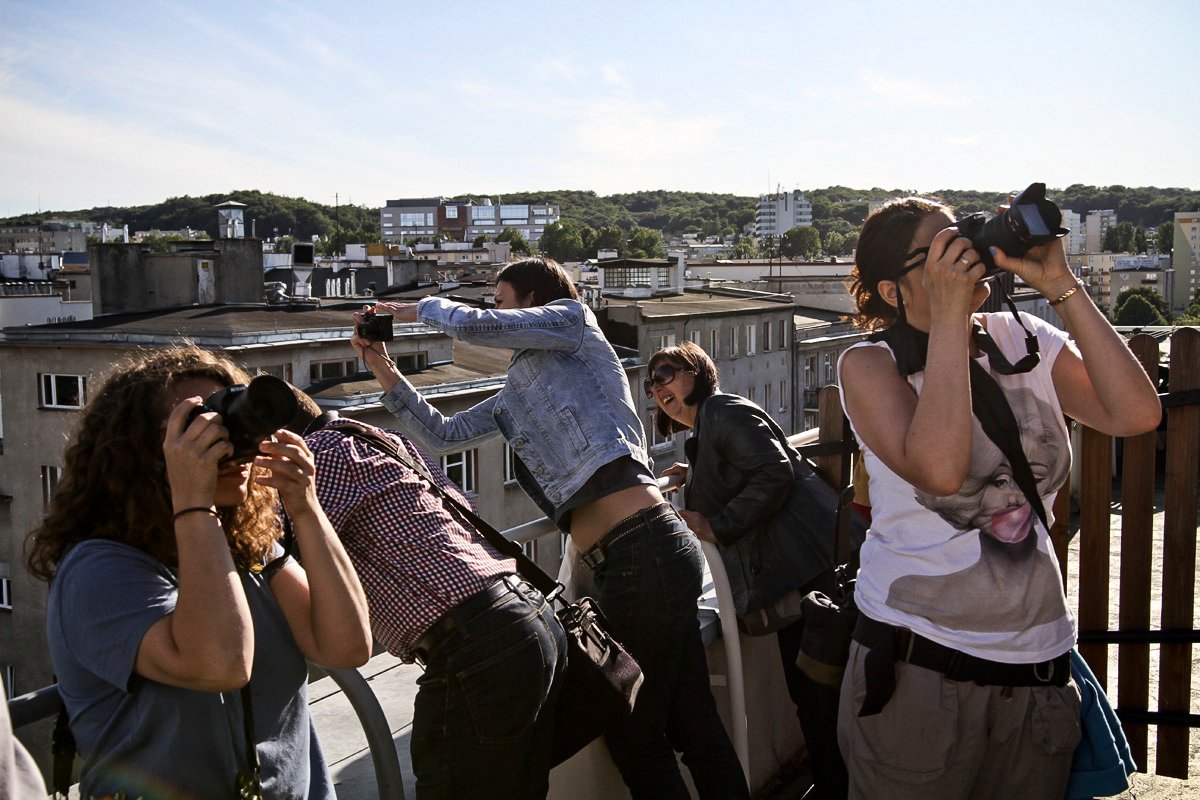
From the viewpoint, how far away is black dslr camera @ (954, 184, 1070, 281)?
249 centimetres

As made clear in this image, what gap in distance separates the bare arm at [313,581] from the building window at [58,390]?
101ft

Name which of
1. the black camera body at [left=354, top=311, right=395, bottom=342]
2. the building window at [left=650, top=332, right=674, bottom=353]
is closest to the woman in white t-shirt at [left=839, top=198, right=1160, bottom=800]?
the black camera body at [left=354, top=311, right=395, bottom=342]

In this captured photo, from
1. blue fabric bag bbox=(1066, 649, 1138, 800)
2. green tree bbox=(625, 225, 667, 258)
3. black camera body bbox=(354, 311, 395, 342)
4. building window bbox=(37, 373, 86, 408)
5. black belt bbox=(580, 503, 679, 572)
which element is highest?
green tree bbox=(625, 225, 667, 258)

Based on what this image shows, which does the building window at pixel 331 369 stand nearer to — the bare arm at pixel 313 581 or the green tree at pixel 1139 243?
the bare arm at pixel 313 581

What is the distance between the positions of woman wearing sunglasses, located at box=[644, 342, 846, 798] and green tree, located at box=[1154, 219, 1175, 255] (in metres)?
185

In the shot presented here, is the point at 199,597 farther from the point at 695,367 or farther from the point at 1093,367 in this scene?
the point at 695,367

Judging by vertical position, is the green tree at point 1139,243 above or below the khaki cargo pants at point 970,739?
above

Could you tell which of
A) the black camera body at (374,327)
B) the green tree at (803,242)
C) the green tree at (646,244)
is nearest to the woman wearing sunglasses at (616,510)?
the black camera body at (374,327)

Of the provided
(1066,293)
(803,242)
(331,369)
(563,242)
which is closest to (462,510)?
(1066,293)

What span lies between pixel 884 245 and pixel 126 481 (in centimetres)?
177

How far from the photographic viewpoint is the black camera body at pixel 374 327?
3.71m

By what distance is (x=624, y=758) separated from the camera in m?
3.29

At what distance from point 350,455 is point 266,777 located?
2.46 ft

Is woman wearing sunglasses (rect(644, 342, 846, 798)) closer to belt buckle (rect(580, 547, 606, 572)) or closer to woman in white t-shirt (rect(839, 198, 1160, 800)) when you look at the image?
belt buckle (rect(580, 547, 606, 572))
